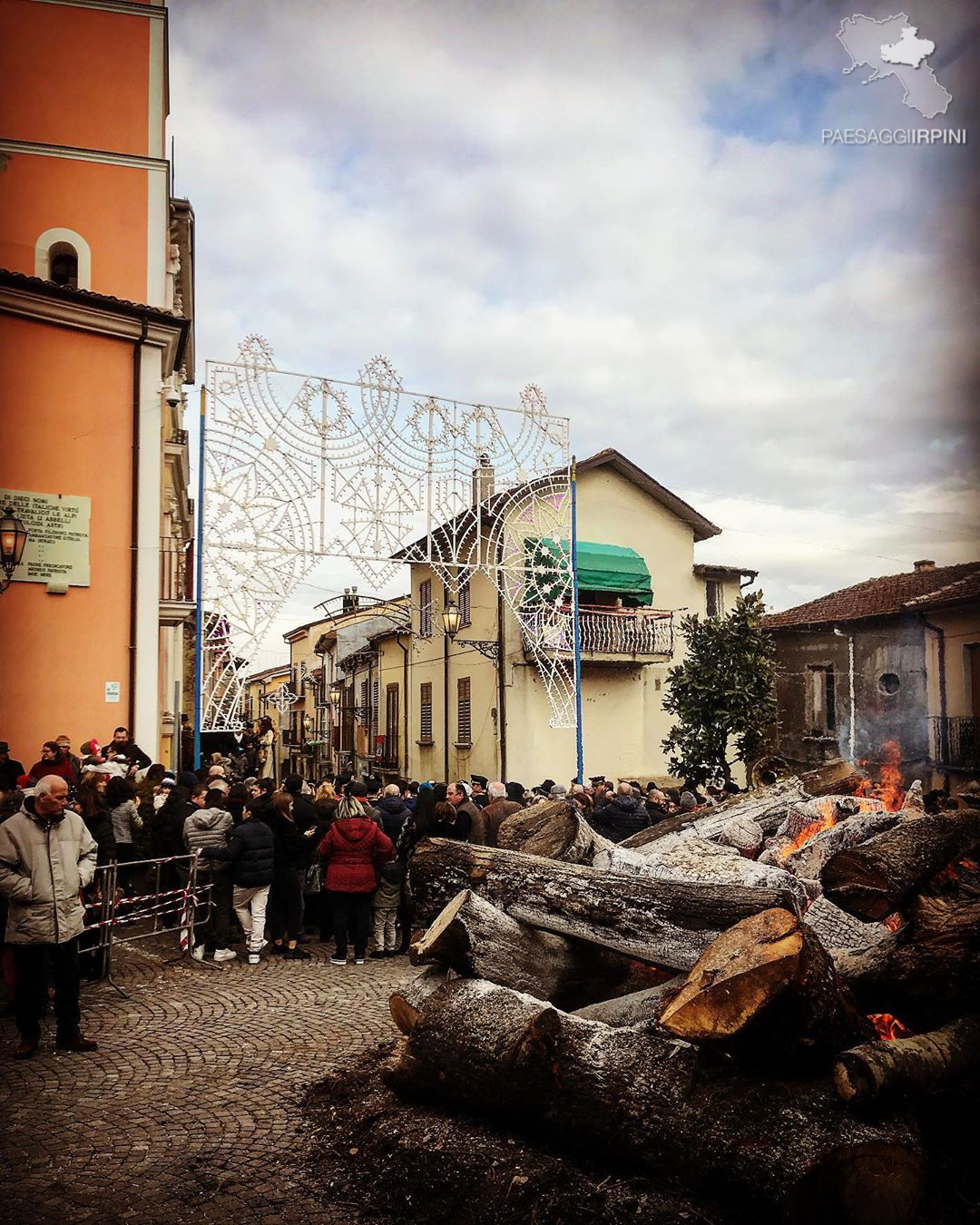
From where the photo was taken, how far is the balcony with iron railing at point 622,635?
2180cm

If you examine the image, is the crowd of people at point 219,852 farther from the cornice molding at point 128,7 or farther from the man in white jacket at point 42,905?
the cornice molding at point 128,7

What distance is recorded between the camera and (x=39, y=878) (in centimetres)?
602

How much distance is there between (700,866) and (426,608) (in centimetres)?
2031

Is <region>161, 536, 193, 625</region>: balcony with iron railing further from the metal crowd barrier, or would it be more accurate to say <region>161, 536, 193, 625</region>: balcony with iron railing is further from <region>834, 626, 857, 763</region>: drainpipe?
<region>834, 626, 857, 763</region>: drainpipe

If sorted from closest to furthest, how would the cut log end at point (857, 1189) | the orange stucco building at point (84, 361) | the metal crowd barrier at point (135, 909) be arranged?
the cut log end at point (857, 1189) → the metal crowd barrier at point (135, 909) → the orange stucco building at point (84, 361)

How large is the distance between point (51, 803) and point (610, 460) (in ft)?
65.0

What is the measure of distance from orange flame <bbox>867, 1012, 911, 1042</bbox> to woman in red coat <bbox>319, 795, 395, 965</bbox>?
16.8 ft

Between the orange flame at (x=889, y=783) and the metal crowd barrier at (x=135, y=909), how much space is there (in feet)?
22.9

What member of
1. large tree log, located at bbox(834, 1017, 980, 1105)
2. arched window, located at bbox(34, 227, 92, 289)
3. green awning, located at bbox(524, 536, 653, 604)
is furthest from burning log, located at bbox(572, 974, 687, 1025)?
green awning, located at bbox(524, 536, 653, 604)

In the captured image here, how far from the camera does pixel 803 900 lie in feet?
21.4

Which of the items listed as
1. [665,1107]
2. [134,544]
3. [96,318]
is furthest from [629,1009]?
[96,318]

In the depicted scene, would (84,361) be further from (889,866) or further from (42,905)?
(889,866)

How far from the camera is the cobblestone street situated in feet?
13.6

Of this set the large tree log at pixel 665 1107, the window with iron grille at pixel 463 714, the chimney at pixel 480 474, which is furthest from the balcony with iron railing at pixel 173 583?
the large tree log at pixel 665 1107
